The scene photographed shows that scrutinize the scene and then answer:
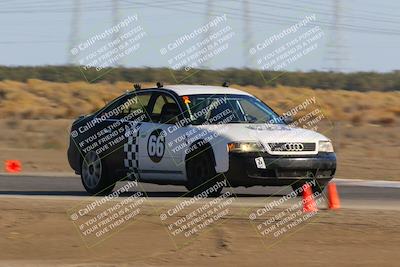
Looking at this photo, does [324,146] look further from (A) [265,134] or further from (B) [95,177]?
(B) [95,177]

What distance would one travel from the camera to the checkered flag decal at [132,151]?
15.7 m

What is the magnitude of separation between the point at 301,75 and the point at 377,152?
71769mm

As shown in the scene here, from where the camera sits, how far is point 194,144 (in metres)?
14.9

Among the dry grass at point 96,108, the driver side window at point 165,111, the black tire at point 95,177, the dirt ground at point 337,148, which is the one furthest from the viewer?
the dry grass at point 96,108

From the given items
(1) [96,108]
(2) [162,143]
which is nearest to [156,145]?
(2) [162,143]

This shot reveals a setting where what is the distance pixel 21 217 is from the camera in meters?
13.4

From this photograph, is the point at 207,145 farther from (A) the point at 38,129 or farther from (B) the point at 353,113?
(B) the point at 353,113

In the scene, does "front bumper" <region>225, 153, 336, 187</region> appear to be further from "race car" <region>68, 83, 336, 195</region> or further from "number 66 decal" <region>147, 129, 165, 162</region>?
"number 66 decal" <region>147, 129, 165, 162</region>

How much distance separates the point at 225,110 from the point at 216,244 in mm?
4250

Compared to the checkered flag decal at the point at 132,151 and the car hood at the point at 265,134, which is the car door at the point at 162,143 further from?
the car hood at the point at 265,134

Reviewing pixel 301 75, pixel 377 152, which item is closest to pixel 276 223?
pixel 377 152

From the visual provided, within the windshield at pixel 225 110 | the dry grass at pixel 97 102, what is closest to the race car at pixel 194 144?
the windshield at pixel 225 110

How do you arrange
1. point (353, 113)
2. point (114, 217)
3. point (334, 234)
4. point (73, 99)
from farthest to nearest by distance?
point (73, 99) < point (353, 113) < point (114, 217) < point (334, 234)

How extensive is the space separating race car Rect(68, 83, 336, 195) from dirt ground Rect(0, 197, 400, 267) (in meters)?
1.56
